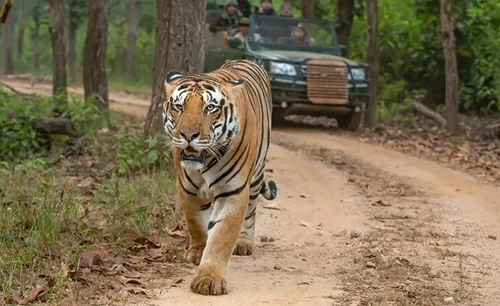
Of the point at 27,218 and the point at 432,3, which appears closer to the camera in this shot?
the point at 27,218

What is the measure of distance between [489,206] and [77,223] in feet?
14.2

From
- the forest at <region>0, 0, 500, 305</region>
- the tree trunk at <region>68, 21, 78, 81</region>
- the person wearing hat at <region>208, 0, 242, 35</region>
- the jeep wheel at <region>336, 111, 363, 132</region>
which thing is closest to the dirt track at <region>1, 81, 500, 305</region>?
the forest at <region>0, 0, 500, 305</region>

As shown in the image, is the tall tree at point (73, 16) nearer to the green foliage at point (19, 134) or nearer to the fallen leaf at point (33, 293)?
the green foliage at point (19, 134)

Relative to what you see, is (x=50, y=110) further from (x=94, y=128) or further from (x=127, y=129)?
(x=127, y=129)

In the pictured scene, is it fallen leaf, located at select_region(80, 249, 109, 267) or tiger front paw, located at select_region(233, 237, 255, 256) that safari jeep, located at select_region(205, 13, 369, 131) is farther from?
fallen leaf, located at select_region(80, 249, 109, 267)

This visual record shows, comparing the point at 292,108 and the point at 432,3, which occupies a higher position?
the point at 432,3

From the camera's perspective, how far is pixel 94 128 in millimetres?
12453

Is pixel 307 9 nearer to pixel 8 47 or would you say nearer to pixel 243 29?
pixel 243 29

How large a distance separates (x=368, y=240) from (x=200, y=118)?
97.0 inches

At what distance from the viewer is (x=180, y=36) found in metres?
9.80

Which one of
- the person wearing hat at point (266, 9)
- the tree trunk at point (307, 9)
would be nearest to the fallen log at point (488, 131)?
the person wearing hat at point (266, 9)

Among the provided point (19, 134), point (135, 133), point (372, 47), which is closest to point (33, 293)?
point (19, 134)

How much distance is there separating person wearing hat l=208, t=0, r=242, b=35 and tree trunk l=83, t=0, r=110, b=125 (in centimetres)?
367

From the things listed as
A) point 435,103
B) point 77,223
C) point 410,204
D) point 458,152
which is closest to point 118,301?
point 77,223
